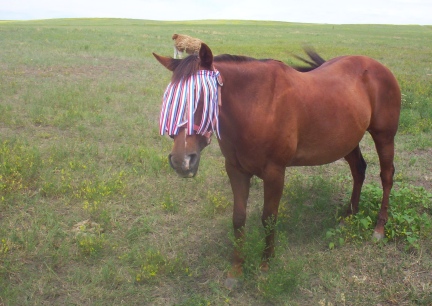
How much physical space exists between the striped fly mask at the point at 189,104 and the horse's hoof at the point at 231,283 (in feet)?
4.75

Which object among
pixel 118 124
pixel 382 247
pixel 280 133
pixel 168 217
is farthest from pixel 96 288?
pixel 118 124

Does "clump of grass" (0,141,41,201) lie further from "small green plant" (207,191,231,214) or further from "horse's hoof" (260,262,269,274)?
"horse's hoof" (260,262,269,274)

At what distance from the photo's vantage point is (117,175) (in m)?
5.37

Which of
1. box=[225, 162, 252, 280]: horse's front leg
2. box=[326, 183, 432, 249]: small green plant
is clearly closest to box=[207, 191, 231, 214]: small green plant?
box=[225, 162, 252, 280]: horse's front leg

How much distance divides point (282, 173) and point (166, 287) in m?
1.40

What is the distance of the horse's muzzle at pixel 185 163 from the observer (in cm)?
262

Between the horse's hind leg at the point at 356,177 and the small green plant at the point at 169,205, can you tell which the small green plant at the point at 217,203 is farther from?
the horse's hind leg at the point at 356,177

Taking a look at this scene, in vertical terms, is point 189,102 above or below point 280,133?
above

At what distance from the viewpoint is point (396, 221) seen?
4.19 meters

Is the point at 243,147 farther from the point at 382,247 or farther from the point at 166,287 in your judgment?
the point at 382,247

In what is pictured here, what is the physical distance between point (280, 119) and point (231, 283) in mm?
1481

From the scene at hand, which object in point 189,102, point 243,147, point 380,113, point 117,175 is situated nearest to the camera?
point 189,102

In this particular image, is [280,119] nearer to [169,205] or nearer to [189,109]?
[189,109]

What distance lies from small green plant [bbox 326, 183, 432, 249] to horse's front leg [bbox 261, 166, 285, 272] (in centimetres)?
72
